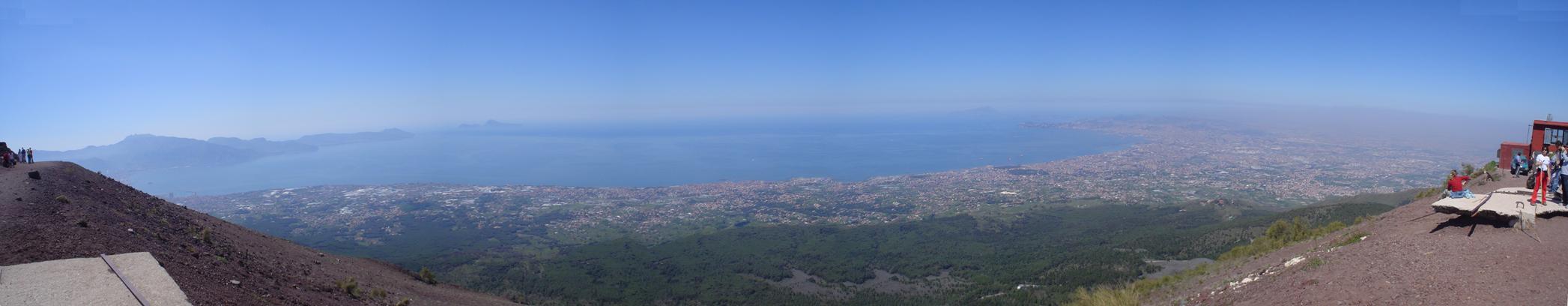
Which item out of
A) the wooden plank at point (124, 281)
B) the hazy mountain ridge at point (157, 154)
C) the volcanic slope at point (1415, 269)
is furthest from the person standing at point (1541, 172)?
the hazy mountain ridge at point (157, 154)

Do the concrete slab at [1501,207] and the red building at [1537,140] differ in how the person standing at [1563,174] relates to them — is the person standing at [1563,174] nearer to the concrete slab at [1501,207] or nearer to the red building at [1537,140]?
the concrete slab at [1501,207]

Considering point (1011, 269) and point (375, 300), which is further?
point (1011, 269)

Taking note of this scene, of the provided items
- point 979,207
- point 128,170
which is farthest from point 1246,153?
point 128,170

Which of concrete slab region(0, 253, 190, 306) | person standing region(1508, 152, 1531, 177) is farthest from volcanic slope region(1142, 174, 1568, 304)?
concrete slab region(0, 253, 190, 306)

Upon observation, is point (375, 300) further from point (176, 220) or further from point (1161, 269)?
point (1161, 269)

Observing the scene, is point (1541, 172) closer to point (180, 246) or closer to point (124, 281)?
point (124, 281)

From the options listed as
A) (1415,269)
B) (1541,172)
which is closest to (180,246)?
(1415,269)
